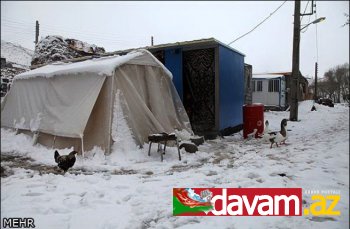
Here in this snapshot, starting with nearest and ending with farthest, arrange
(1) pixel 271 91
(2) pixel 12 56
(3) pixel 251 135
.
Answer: (2) pixel 12 56 → (3) pixel 251 135 → (1) pixel 271 91

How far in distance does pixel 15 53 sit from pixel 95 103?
3.98 meters

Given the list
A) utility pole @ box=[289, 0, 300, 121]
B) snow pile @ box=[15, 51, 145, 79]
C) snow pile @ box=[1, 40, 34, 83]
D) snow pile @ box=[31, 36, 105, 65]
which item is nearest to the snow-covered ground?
snow pile @ box=[1, 40, 34, 83]

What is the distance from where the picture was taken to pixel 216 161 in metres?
5.98

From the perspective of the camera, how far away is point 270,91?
2270 centimetres

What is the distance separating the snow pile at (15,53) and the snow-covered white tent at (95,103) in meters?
3.16

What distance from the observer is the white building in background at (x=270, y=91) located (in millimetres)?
22359

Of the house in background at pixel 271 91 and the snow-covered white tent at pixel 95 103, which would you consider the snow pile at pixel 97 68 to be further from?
the house in background at pixel 271 91

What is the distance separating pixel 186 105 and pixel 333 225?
7.01 metres

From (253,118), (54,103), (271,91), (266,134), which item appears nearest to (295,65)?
(253,118)

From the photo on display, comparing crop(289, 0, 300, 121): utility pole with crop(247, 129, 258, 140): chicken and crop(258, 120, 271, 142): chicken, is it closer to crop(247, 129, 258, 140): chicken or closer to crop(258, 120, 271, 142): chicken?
crop(247, 129, 258, 140): chicken

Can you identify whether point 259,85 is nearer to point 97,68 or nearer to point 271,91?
point 271,91

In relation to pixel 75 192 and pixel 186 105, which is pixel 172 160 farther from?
pixel 186 105

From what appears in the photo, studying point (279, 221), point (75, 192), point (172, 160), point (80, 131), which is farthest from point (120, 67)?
point (279, 221)

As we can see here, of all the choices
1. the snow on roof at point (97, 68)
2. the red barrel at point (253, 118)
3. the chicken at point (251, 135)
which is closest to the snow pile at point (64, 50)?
the snow on roof at point (97, 68)
